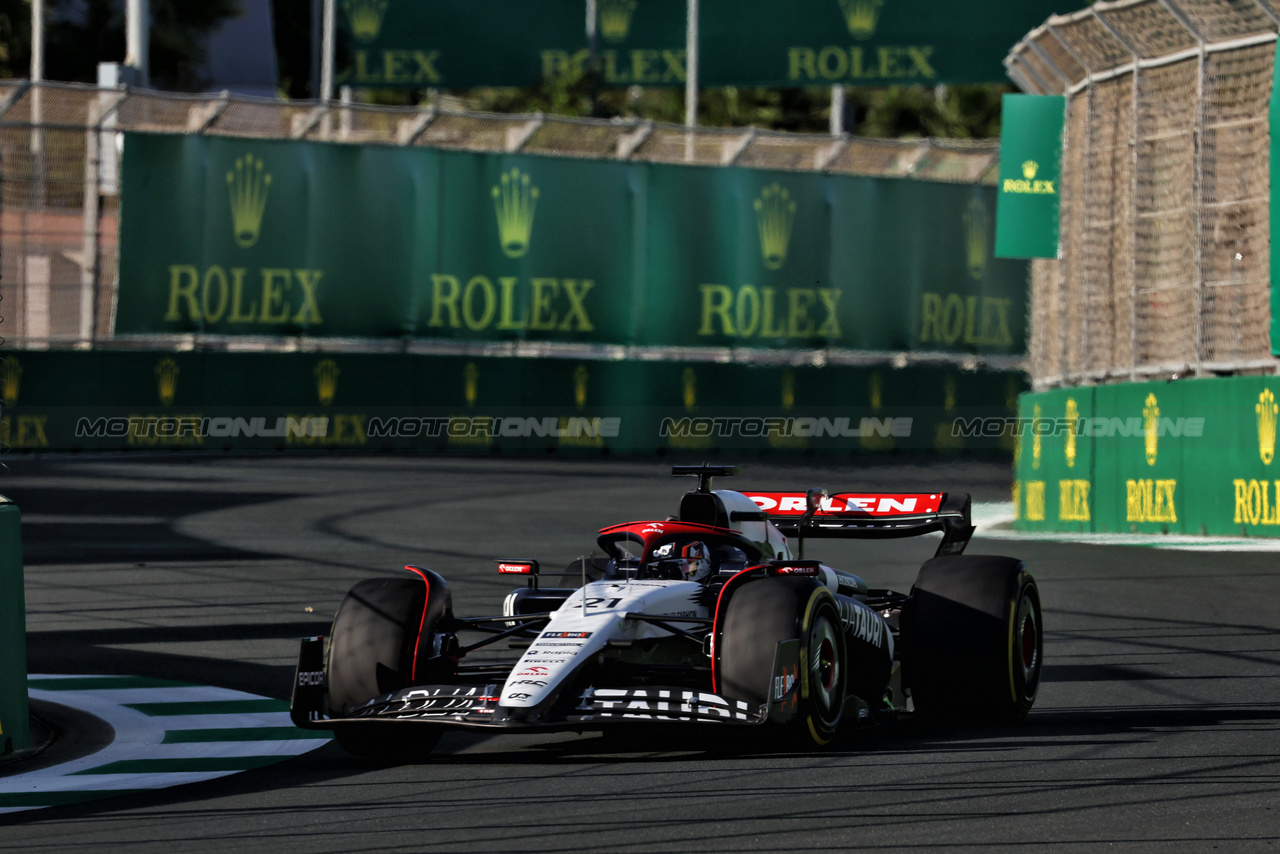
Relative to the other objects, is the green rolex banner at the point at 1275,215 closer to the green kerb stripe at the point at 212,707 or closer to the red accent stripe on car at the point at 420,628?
the green kerb stripe at the point at 212,707

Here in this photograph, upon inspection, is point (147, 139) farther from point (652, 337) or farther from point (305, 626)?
point (305, 626)

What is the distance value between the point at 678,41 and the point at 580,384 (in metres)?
13.6

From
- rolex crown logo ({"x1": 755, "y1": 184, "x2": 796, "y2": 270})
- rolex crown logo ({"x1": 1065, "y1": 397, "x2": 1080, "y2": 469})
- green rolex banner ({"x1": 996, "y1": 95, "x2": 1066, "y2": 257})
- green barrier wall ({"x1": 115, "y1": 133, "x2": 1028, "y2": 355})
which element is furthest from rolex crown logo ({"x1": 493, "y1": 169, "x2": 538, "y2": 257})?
Answer: rolex crown logo ({"x1": 1065, "y1": 397, "x2": 1080, "y2": 469})

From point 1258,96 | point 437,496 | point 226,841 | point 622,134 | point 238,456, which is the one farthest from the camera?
point 622,134

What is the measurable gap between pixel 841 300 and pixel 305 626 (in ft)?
58.3

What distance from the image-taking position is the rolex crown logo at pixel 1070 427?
784 inches

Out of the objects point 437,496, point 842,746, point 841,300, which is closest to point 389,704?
point 842,746

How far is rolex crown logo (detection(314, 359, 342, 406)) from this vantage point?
955 inches

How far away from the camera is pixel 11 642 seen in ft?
25.5

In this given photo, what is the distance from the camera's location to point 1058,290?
69.4 feet

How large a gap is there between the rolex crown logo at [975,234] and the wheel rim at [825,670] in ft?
75.2

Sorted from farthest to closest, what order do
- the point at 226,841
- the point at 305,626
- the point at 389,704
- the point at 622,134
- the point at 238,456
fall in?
the point at 622,134 → the point at 238,456 → the point at 305,626 → the point at 389,704 → the point at 226,841

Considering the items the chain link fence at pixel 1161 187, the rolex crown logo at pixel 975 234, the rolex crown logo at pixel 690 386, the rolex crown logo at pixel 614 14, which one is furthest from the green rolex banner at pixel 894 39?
the chain link fence at pixel 1161 187

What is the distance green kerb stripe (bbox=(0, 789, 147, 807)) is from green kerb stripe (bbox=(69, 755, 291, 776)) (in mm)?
452
